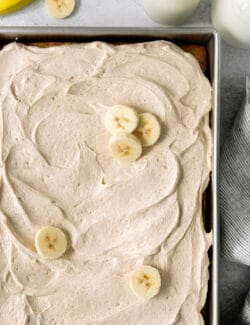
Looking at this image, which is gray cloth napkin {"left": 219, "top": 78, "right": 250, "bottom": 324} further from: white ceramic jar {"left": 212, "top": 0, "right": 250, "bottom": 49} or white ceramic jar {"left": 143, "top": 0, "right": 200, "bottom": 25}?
white ceramic jar {"left": 143, "top": 0, "right": 200, "bottom": 25}

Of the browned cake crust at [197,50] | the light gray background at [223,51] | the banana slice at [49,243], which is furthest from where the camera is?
the light gray background at [223,51]

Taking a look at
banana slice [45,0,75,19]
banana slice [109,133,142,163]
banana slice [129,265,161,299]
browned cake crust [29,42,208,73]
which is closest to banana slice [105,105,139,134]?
banana slice [109,133,142,163]

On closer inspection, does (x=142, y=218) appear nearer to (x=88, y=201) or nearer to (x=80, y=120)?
(x=88, y=201)

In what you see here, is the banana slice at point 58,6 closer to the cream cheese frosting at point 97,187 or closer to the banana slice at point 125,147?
the cream cheese frosting at point 97,187

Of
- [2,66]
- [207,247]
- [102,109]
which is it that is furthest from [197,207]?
[2,66]

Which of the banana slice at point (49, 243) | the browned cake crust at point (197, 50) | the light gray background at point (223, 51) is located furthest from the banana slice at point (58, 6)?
the banana slice at point (49, 243)
